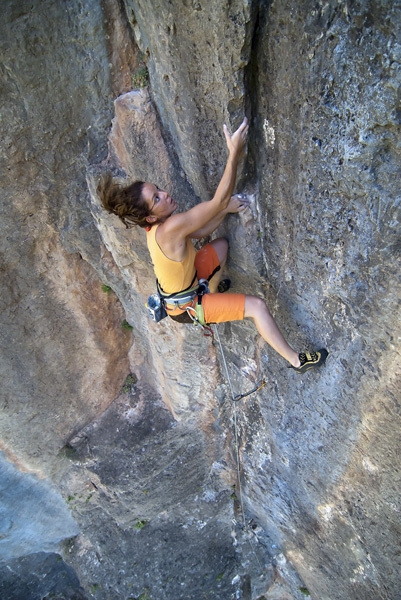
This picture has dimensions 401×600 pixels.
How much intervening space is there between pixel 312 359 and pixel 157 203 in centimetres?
144

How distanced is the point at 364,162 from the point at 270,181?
0.72 metres

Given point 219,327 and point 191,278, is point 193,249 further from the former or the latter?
point 219,327

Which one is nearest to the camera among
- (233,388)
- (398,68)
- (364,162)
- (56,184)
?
(398,68)

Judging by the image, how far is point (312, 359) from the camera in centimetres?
290

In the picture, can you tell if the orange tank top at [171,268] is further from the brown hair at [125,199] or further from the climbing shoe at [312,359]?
the climbing shoe at [312,359]

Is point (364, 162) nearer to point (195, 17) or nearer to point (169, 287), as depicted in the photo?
point (195, 17)

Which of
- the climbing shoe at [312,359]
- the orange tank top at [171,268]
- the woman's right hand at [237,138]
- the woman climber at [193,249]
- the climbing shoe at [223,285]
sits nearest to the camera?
the woman's right hand at [237,138]

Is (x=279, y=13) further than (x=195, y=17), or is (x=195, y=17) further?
(x=195, y=17)

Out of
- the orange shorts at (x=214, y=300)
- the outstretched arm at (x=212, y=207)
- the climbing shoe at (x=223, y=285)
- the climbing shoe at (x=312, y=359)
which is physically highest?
the outstretched arm at (x=212, y=207)

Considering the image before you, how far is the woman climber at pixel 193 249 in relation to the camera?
98.7 inches

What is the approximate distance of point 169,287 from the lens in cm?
298

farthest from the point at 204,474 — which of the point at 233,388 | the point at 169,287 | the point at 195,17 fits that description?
the point at 195,17

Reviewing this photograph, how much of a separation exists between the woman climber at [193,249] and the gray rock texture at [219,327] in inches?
6.4

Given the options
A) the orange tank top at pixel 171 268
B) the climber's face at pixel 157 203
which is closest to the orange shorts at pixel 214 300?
the orange tank top at pixel 171 268
